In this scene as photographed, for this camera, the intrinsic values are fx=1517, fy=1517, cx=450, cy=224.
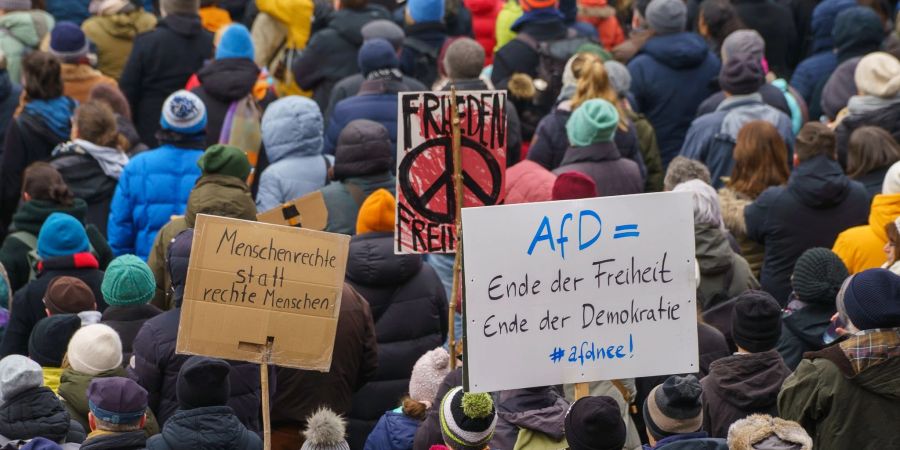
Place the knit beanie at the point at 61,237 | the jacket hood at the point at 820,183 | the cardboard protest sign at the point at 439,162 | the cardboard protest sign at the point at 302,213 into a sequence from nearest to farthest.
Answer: the cardboard protest sign at the point at 439,162, the cardboard protest sign at the point at 302,213, the knit beanie at the point at 61,237, the jacket hood at the point at 820,183

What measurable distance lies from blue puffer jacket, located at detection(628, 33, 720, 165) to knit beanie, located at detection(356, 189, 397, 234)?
470 cm

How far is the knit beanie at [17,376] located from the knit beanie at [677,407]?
235 cm

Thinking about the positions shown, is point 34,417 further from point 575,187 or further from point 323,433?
point 575,187

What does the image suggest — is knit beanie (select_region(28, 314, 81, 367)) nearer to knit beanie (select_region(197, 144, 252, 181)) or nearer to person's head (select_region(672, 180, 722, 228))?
knit beanie (select_region(197, 144, 252, 181))

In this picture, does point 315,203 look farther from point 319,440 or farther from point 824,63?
point 824,63

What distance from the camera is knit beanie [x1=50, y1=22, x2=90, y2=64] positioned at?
1083 centimetres

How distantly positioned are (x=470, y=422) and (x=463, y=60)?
5336mm

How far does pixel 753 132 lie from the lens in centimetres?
920

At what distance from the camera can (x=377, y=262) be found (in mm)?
7230

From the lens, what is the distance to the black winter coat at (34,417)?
571 centimetres

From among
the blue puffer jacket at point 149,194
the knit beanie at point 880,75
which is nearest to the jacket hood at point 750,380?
the blue puffer jacket at point 149,194

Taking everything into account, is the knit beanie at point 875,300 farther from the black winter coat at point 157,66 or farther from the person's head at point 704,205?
the black winter coat at point 157,66

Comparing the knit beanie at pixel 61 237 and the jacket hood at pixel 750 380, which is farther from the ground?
the knit beanie at pixel 61 237

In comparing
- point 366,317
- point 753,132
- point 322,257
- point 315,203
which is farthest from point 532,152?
point 322,257
